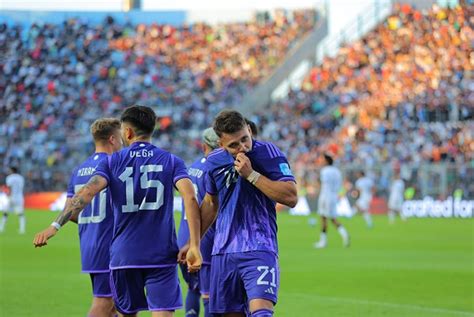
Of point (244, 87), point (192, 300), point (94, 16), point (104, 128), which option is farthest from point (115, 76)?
point (104, 128)

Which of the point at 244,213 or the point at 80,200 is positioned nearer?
the point at 244,213

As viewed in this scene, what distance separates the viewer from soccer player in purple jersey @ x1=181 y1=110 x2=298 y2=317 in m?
8.14

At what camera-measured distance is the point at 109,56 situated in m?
60.5

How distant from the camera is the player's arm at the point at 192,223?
817 cm

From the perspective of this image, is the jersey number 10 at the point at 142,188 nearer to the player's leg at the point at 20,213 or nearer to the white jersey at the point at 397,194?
the player's leg at the point at 20,213

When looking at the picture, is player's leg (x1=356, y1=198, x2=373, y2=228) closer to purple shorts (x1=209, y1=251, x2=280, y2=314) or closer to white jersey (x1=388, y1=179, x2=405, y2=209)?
white jersey (x1=388, y1=179, x2=405, y2=209)

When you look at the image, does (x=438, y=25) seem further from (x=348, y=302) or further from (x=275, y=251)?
(x=275, y=251)

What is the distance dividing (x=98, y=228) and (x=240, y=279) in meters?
2.14

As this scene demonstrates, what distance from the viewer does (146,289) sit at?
8.64 metres

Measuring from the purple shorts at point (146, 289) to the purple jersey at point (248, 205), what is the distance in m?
0.49

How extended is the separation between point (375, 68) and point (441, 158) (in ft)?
27.3

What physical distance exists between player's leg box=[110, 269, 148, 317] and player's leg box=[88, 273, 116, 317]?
1.07m

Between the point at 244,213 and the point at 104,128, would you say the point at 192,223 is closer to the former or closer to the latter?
the point at 244,213

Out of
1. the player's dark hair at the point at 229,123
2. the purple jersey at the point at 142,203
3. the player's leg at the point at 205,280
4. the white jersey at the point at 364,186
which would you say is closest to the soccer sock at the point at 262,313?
the purple jersey at the point at 142,203
